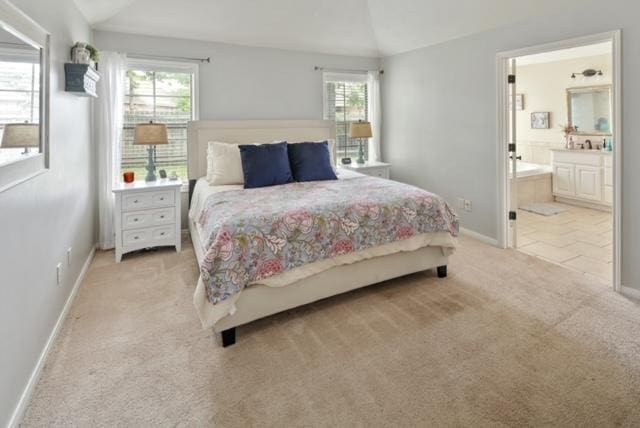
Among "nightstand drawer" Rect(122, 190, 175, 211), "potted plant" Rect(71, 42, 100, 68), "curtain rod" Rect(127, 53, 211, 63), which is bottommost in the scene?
"nightstand drawer" Rect(122, 190, 175, 211)

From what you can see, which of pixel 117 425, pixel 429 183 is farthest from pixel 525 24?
pixel 117 425

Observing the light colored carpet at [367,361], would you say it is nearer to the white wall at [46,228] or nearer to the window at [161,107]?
the white wall at [46,228]

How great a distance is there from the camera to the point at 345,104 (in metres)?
5.43

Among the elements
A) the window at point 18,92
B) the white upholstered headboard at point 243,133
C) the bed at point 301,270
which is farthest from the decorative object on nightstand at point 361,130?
the window at point 18,92

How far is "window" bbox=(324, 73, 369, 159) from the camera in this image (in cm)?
527

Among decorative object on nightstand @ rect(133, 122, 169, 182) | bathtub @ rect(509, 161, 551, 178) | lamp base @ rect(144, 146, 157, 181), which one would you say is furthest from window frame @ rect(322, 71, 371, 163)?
bathtub @ rect(509, 161, 551, 178)

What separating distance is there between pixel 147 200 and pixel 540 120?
6.66 meters

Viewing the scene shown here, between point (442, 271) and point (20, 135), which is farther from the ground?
point (20, 135)

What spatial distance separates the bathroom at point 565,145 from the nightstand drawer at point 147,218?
4072mm

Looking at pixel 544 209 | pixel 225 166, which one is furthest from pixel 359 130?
pixel 544 209

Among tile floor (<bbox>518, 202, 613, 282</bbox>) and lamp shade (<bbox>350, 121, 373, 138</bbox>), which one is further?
lamp shade (<bbox>350, 121, 373, 138</bbox>)

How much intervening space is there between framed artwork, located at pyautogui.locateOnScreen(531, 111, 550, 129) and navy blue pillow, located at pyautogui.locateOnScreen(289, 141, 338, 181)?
4.82 m

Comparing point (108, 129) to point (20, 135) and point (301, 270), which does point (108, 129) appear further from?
point (301, 270)

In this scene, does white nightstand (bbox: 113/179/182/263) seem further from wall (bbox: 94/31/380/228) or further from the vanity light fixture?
the vanity light fixture
